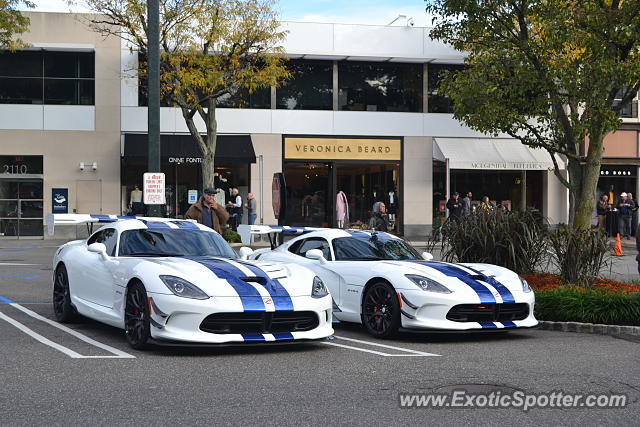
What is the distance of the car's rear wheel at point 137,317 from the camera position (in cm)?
847

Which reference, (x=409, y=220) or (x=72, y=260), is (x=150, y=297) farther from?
(x=409, y=220)

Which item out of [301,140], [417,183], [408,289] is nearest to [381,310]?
[408,289]

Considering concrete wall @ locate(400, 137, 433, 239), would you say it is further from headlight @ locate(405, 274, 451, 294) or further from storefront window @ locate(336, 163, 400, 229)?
headlight @ locate(405, 274, 451, 294)

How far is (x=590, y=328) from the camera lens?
10.7 meters

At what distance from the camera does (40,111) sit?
32.4 metres

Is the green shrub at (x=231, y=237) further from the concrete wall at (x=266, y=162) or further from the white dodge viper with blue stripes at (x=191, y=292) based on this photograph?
the white dodge viper with blue stripes at (x=191, y=292)

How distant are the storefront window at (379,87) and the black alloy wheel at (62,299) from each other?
24.3 m

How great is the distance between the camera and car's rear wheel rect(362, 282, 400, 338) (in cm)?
970

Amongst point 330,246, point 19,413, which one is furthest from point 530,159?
point 19,413

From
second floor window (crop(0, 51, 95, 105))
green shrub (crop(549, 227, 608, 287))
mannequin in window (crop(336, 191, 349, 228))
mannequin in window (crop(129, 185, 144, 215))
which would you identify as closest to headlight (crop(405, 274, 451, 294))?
green shrub (crop(549, 227, 608, 287))

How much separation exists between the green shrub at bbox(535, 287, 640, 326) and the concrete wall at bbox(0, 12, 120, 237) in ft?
78.0

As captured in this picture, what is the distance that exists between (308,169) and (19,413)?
28.6 metres

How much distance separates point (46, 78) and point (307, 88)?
9858 mm

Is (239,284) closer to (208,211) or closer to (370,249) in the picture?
(370,249)
